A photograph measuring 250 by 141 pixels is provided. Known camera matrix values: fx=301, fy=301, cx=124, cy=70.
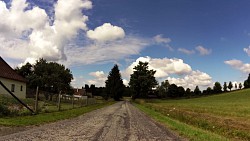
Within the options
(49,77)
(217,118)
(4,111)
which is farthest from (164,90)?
(4,111)

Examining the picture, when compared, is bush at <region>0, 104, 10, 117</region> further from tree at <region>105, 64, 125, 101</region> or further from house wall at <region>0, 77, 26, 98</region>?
tree at <region>105, 64, 125, 101</region>

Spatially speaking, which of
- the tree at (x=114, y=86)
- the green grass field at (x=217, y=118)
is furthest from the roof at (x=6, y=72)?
the tree at (x=114, y=86)

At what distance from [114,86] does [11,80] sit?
81.7 metres

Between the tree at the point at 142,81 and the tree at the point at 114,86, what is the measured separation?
16.6 meters

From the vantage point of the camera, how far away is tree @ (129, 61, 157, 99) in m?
104

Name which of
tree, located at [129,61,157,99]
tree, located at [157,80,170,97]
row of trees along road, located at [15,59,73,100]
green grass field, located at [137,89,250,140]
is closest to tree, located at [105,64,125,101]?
tree, located at [129,61,157,99]

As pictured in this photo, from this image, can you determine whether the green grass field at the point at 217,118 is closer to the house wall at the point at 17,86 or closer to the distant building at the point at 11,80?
the house wall at the point at 17,86

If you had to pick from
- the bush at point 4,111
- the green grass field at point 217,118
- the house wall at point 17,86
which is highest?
the house wall at point 17,86

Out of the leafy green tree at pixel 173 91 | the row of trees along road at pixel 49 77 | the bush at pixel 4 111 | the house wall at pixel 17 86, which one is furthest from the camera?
the leafy green tree at pixel 173 91

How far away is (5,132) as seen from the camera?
10922mm

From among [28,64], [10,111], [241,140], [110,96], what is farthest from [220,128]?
[110,96]

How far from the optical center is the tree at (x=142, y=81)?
103625 mm

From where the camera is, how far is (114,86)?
123m

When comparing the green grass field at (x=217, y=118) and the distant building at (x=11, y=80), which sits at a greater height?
the distant building at (x=11, y=80)
